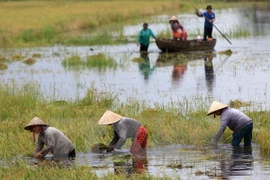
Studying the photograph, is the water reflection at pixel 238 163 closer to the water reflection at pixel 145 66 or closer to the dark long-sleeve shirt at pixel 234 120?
the dark long-sleeve shirt at pixel 234 120

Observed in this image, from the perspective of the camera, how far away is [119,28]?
149ft

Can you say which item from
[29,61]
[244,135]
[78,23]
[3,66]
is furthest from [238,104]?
[78,23]

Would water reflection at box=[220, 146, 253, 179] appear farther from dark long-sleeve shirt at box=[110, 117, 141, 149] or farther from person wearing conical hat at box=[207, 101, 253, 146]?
dark long-sleeve shirt at box=[110, 117, 141, 149]

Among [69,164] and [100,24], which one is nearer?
[69,164]

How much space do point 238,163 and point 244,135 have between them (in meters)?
1.04

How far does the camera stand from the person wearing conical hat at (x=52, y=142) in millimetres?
11930

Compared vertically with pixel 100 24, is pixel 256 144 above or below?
below

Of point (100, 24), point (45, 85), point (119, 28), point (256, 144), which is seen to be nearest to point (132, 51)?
point (45, 85)

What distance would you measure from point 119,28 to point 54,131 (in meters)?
33.7

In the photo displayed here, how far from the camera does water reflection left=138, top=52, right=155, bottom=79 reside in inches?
1009

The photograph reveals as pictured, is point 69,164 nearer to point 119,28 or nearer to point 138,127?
point 138,127

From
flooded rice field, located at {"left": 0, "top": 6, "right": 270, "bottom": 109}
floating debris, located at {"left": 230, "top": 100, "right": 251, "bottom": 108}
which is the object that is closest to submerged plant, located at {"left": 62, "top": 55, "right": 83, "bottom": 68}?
flooded rice field, located at {"left": 0, "top": 6, "right": 270, "bottom": 109}

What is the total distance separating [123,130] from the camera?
12.3m

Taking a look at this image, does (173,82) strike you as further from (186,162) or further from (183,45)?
(186,162)
